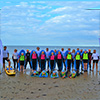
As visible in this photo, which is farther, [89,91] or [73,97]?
[89,91]

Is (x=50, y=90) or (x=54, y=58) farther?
(x=54, y=58)

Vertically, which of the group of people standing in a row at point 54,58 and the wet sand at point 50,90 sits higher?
the group of people standing in a row at point 54,58

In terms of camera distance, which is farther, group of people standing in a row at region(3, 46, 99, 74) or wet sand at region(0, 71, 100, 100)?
group of people standing in a row at region(3, 46, 99, 74)

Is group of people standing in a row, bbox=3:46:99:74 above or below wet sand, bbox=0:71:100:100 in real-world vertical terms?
above

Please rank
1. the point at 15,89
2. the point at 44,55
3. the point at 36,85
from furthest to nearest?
the point at 44,55, the point at 36,85, the point at 15,89

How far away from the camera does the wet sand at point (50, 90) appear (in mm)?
7957

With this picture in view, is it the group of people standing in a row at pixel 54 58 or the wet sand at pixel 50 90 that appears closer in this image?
the wet sand at pixel 50 90

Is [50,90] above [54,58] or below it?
below

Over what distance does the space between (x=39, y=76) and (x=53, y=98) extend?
4470 mm

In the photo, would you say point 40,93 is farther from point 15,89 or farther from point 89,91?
point 89,91

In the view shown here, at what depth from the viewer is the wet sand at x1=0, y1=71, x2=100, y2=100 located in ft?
26.1

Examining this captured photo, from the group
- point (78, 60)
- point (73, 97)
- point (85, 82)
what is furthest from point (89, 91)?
point (78, 60)

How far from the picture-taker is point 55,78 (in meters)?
11.9

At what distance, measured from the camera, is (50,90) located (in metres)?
9.02
